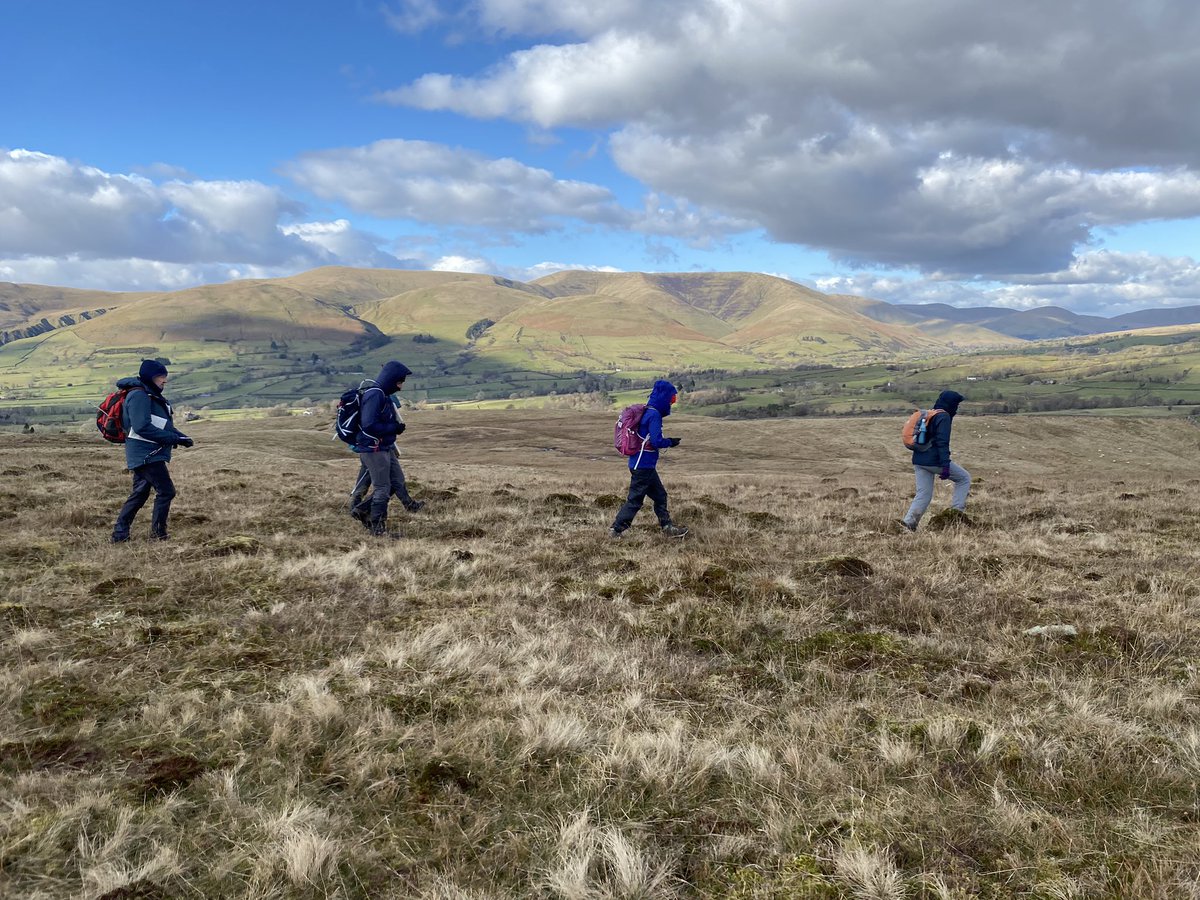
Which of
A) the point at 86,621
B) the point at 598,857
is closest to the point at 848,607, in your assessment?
the point at 598,857

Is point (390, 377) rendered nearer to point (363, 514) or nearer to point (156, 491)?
point (363, 514)

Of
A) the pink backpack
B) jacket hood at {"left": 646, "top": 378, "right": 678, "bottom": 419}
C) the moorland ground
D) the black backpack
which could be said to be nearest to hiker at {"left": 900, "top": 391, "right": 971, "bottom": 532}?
the moorland ground

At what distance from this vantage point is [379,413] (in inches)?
472

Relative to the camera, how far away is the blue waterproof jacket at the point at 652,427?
38.7 ft

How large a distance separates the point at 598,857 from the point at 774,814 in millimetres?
1068

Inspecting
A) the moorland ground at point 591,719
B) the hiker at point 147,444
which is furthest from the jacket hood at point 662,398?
the hiker at point 147,444

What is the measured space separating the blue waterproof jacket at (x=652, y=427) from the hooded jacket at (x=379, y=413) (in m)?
4.53

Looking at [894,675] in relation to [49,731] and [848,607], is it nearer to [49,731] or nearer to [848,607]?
[848,607]

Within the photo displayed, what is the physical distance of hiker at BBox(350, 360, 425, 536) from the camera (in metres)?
11.9

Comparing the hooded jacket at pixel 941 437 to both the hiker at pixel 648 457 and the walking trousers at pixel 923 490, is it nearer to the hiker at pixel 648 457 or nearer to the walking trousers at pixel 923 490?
the walking trousers at pixel 923 490

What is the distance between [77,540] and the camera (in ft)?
33.5

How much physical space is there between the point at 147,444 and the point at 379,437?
3741 mm

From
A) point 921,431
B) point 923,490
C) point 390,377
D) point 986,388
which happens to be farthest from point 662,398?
point 986,388

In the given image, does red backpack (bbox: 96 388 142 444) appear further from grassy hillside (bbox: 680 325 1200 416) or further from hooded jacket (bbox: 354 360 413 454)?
grassy hillside (bbox: 680 325 1200 416)
